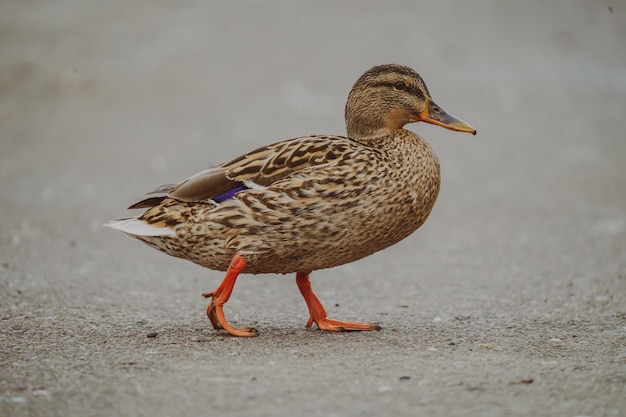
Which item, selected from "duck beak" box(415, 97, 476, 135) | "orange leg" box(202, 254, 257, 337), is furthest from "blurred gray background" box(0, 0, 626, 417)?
"duck beak" box(415, 97, 476, 135)

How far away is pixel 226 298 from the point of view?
15.9 ft

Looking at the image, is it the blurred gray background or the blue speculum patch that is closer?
the blurred gray background

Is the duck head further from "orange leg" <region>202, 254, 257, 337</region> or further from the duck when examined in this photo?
"orange leg" <region>202, 254, 257, 337</region>

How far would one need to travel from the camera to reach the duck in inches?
185

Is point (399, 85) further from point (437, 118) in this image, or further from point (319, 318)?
point (319, 318)

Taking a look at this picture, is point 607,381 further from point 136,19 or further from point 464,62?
point 136,19

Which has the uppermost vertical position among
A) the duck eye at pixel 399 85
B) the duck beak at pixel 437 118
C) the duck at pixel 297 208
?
the duck eye at pixel 399 85

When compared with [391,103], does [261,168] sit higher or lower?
lower

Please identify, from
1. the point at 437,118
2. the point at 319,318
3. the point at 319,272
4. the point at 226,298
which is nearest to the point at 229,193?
the point at 226,298

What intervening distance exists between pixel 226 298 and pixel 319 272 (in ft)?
7.31

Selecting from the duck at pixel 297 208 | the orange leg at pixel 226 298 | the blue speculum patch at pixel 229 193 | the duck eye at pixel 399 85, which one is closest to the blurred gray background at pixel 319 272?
the orange leg at pixel 226 298

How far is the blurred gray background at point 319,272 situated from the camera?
13.1ft

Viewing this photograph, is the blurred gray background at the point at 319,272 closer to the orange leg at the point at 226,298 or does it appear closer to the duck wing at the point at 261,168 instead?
the orange leg at the point at 226,298

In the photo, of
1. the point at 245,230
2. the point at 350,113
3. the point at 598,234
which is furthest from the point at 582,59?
the point at 245,230
